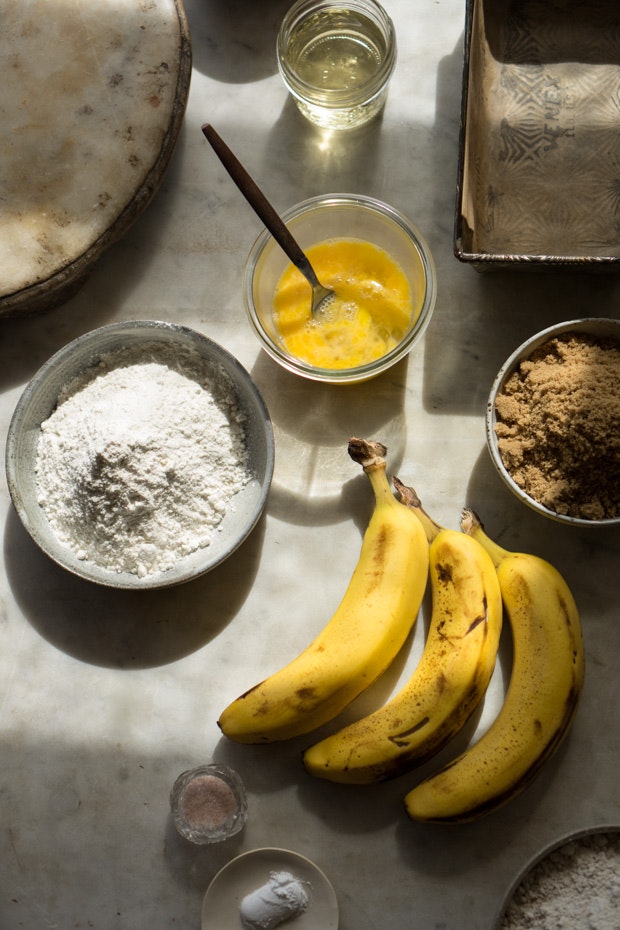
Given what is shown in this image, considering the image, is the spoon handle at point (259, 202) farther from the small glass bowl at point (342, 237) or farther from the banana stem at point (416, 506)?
the banana stem at point (416, 506)

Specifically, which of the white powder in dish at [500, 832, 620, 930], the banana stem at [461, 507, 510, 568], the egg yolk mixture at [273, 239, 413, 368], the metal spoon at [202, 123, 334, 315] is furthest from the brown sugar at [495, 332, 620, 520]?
the white powder in dish at [500, 832, 620, 930]

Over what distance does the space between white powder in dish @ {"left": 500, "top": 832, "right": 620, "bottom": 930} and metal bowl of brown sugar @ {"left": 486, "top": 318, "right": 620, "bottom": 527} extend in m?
0.49

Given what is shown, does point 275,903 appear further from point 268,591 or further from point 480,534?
point 480,534

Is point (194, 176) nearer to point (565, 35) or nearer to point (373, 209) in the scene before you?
point (373, 209)

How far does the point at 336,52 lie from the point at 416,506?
30.6 inches

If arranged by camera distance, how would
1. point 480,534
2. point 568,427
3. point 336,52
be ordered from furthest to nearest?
point 336,52 < point 480,534 < point 568,427

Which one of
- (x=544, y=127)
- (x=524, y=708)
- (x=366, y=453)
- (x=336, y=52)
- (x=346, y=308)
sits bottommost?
(x=524, y=708)

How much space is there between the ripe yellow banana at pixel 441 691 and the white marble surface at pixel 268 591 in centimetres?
8

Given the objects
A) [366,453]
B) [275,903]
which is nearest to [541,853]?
[275,903]

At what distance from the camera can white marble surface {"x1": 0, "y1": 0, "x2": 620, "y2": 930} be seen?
139cm

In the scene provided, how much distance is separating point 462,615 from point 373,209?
65cm

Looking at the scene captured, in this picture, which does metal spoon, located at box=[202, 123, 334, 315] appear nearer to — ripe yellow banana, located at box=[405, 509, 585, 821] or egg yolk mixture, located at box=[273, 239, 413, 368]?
egg yolk mixture, located at box=[273, 239, 413, 368]

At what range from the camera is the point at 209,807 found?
1361mm

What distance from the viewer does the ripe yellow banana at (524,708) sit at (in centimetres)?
130
